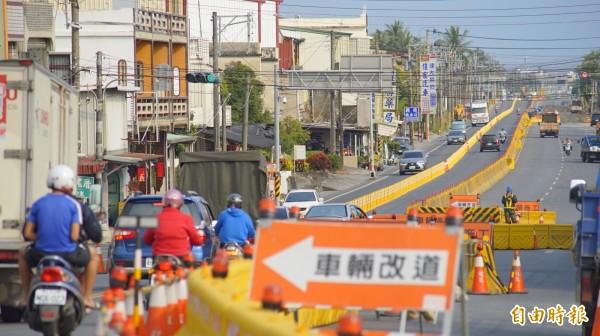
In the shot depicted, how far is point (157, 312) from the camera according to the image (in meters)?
10.8

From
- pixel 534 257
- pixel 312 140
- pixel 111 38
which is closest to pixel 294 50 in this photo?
pixel 312 140

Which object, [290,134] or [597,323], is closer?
[597,323]

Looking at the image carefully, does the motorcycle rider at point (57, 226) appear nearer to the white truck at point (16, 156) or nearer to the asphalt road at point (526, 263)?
the white truck at point (16, 156)

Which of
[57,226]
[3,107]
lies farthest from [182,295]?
[3,107]

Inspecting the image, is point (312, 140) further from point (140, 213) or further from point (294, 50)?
point (140, 213)

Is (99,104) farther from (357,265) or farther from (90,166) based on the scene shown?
(357,265)

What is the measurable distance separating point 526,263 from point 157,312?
20.3 metres

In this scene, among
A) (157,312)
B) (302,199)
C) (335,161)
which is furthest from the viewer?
(335,161)

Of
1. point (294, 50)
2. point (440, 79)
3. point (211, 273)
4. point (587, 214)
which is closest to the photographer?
point (211, 273)

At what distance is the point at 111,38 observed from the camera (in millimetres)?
51438

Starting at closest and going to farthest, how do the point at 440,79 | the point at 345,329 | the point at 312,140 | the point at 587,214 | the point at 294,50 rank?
the point at 345,329 → the point at 587,214 → the point at 312,140 → the point at 294,50 → the point at 440,79

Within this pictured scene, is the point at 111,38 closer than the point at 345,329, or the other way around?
the point at 345,329

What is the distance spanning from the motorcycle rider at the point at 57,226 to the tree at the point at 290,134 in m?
61.0

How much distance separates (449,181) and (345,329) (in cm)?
6382
